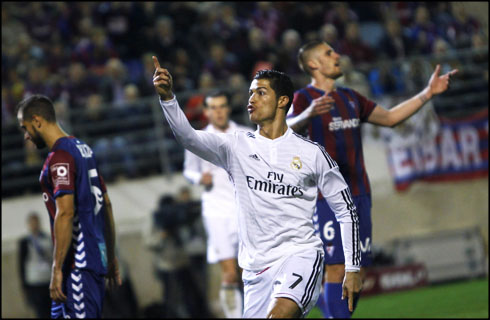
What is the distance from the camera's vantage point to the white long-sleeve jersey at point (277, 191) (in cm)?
543

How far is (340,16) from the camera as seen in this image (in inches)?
673

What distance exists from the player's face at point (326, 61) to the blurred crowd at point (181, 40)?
20.6 feet

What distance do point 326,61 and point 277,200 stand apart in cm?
229

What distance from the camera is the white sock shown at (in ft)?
30.3

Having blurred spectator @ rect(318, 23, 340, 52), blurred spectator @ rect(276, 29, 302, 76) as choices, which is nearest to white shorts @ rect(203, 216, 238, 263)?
blurred spectator @ rect(276, 29, 302, 76)

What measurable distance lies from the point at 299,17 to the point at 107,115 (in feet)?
16.5

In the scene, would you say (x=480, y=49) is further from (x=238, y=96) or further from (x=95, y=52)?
(x=95, y=52)

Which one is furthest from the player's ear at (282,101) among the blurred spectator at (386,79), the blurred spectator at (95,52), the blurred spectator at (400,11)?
the blurred spectator at (400,11)

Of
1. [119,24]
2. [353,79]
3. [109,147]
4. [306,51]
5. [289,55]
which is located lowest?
[109,147]

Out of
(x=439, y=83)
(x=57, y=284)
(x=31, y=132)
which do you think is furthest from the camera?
(x=439, y=83)

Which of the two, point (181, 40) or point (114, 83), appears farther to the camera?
point (181, 40)

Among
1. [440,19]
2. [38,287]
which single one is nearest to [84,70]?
[38,287]

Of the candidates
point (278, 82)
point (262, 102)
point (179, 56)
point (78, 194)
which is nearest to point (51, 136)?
point (78, 194)

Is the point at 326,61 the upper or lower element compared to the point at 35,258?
upper
